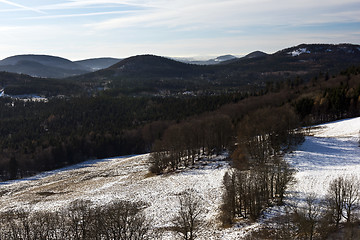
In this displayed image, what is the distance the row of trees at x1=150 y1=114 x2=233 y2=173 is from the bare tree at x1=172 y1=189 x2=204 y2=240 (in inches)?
755

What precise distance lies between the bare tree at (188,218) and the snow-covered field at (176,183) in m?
1.26

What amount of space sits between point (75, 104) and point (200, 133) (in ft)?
469

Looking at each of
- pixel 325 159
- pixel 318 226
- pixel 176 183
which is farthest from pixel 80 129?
pixel 318 226

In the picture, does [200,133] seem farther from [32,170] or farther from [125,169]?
[32,170]

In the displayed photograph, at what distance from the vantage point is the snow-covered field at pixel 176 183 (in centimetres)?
4116

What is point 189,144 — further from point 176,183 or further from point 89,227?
point 89,227

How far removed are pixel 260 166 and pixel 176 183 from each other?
2233 centimetres

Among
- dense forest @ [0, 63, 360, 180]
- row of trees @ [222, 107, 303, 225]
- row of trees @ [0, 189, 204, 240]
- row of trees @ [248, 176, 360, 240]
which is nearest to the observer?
row of trees @ [248, 176, 360, 240]

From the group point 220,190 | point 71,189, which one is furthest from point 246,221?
point 71,189

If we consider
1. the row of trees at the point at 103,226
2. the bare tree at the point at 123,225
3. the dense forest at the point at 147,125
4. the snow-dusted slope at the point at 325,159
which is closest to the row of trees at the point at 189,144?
the dense forest at the point at 147,125

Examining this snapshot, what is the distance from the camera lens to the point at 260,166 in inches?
1610

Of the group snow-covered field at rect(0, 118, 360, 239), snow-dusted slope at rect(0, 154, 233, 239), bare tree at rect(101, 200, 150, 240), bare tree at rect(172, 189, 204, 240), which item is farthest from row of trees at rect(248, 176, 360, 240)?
bare tree at rect(101, 200, 150, 240)

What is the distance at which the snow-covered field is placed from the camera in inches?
1620

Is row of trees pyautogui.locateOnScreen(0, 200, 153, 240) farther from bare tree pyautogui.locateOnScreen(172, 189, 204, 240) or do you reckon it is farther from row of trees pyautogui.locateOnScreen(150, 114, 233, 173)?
row of trees pyautogui.locateOnScreen(150, 114, 233, 173)
